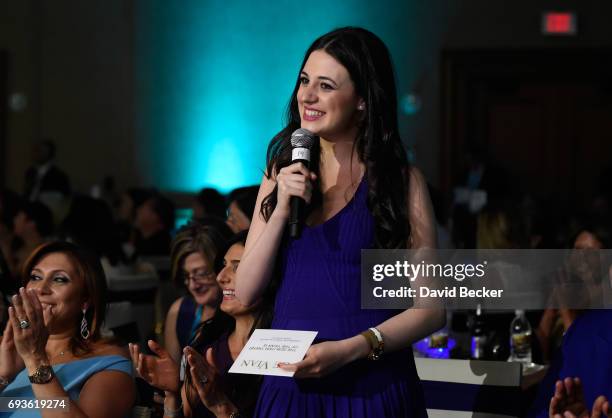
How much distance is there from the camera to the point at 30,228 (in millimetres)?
6113

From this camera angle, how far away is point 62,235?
5.55 m

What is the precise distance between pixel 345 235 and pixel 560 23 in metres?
9.59

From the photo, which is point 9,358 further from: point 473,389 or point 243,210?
point 243,210

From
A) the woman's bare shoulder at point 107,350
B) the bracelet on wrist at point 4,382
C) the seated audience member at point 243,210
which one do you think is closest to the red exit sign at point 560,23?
the seated audience member at point 243,210

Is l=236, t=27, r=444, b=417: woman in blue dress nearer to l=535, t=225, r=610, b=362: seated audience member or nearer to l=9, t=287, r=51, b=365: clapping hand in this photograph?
l=9, t=287, r=51, b=365: clapping hand

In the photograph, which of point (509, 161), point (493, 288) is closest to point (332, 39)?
point (493, 288)

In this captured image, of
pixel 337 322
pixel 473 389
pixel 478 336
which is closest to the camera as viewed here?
pixel 337 322

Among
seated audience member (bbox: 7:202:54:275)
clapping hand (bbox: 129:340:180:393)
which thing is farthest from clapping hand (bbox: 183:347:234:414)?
seated audience member (bbox: 7:202:54:275)

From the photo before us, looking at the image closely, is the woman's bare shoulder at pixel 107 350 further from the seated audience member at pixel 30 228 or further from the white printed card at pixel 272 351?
the seated audience member at pixel 30 228

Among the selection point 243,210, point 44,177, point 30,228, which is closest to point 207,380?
point 243,210

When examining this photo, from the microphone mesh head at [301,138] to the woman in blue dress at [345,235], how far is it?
0.03 metres

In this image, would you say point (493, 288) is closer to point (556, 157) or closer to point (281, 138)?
point (281, 138)

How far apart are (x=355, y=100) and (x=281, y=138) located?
0.22 meters

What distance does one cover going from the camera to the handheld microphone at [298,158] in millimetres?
1938
